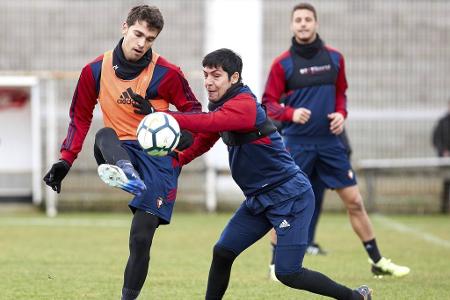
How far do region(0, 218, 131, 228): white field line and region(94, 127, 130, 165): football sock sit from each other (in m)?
8.21

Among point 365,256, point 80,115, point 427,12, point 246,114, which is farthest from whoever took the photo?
point 427,12

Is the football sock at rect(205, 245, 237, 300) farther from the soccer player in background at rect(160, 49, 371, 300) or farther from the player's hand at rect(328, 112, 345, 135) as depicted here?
the player's hand at rect(328, 112, 345, 135)

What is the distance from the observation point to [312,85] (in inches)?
390

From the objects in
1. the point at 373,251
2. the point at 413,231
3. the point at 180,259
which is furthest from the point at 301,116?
the point at 413,231

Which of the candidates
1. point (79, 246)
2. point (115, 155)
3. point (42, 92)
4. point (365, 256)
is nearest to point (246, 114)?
point (115, 155)

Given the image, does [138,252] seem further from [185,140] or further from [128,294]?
[185,140]

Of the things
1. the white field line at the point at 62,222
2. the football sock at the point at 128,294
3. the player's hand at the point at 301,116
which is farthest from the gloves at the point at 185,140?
the white field line at the point at 62,222

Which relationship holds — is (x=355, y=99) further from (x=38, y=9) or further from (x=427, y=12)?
(x=38, y=9)

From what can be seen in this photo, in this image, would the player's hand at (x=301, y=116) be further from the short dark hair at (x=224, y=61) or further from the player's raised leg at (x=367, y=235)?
the short dark hair at (x=224, y=61)

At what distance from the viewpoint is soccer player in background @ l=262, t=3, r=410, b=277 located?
9.77 metres

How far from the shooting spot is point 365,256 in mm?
11281

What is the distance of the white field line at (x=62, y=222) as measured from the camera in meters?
15.1

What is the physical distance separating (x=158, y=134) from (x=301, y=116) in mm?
3604

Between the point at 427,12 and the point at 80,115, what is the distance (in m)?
12.6
